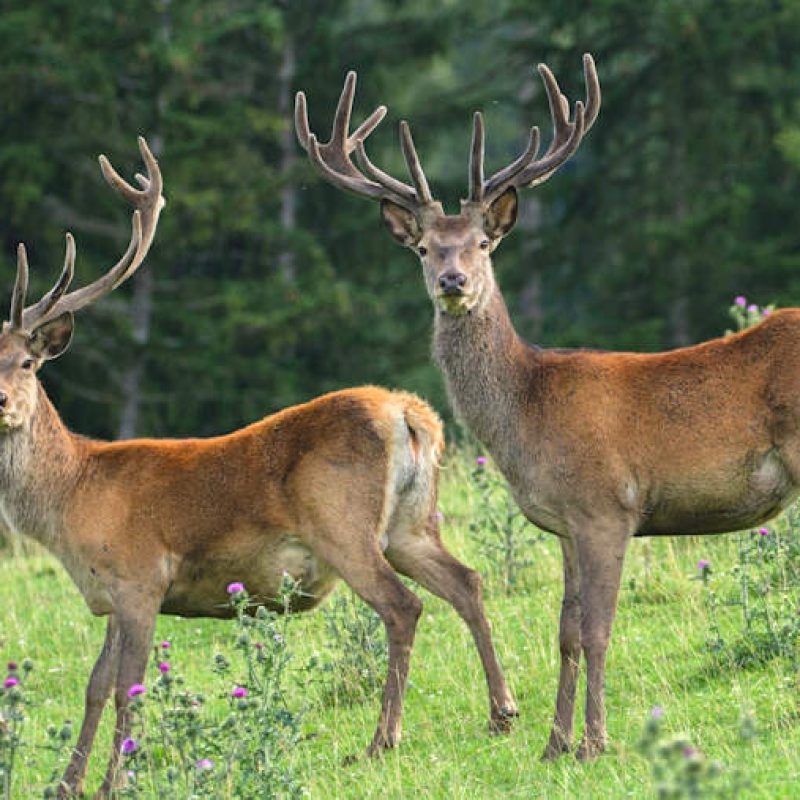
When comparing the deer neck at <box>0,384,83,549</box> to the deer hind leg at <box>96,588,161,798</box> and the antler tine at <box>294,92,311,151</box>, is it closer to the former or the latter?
the deer hind leg at <box>96,588,161,798</box>

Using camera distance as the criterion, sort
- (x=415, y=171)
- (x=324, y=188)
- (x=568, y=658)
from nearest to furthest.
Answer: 1. (x=568, y=658)
2. (x=415, y=171)
3. (x=324, y=188)

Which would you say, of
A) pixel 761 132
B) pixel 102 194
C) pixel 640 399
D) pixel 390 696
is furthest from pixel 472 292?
pixel 761 132

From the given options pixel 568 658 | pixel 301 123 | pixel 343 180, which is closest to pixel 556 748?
pixel 568 658

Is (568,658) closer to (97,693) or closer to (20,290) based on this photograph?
(97,693)

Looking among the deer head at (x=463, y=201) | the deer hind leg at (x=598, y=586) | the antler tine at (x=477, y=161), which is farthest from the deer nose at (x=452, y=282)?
the deer hind leg at (x=598, y=586)

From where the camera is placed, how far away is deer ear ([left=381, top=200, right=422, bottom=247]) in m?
7.80

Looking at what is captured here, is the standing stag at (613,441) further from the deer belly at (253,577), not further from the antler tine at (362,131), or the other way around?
the antler tine at (362,131)

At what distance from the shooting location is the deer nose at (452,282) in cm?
720

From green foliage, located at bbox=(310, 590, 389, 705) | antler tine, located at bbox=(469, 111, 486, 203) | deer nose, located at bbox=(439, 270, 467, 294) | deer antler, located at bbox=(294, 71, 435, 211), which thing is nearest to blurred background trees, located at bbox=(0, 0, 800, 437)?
deer antler, located at bbox=(294, 71, 435, 211)

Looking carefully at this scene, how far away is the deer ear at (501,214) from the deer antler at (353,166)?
0.86 feet

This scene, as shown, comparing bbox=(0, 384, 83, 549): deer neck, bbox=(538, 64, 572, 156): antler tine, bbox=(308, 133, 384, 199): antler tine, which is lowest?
bbox=(0, 384, 83, 549): deer neck

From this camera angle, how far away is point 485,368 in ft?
24.0

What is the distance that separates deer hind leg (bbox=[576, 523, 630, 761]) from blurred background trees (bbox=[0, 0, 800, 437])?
1412cm

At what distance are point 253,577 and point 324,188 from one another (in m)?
17.4
